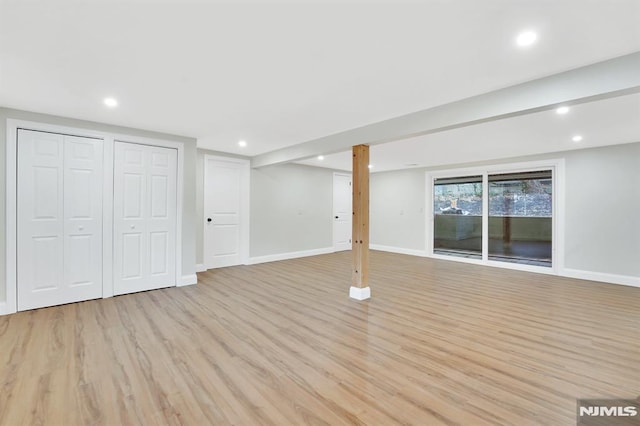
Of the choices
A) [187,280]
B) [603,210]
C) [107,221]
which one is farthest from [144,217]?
[603,210]

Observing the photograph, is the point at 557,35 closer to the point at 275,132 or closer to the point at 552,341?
the point at 552,341

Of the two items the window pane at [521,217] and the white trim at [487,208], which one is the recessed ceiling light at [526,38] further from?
the window pane at [521,217]

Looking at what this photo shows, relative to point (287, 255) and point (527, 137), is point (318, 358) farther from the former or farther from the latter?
point (287, 255)

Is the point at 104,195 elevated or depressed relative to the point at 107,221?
elevated

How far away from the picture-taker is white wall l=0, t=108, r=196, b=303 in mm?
3352

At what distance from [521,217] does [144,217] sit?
7.29 meters

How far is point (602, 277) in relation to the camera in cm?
505

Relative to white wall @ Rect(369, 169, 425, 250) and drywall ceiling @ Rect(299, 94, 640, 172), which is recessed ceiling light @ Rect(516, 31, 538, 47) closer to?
drywall ceiling @ Rect(299, 94, 640, 172)

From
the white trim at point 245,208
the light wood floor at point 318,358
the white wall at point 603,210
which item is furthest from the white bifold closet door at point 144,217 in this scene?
the white wall at point 603,210

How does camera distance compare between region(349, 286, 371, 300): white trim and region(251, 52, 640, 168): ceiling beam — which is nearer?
region(251, 52, 640, 168): ceiling beam

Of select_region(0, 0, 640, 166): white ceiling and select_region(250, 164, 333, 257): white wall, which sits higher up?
select_region(0, 0, 640, 166): white ceiling

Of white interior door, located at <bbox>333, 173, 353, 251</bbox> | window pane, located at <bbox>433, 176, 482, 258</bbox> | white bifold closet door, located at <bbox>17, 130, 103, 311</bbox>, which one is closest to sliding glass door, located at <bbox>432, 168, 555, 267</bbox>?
window pane, located at <bbox>433, 176, 482, 258</bbox>

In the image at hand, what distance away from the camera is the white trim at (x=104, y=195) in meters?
3.38

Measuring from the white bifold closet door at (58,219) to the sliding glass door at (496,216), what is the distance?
7.14 m
